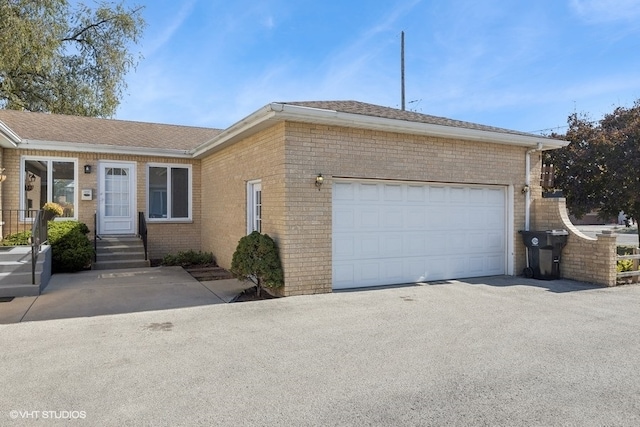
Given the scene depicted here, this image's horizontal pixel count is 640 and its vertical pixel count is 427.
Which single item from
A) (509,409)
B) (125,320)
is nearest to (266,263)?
(125,320)

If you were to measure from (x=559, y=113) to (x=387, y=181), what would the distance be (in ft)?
35.8

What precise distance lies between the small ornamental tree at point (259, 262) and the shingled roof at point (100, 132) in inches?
247

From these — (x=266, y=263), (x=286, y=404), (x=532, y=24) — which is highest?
(x=532, y=24)

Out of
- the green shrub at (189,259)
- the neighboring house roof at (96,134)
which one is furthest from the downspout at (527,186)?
the neighboring house roof at (96,134)

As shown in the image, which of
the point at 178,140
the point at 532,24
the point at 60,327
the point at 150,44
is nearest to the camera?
the point at 60,327

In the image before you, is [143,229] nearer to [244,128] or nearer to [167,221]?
[167,221]

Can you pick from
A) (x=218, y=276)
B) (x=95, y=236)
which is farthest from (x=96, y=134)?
(x=218, y=276)

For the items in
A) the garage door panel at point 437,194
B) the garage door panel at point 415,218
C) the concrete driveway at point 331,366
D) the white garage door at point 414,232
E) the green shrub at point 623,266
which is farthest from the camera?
the green shrub at point 623,266

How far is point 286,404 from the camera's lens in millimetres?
3428

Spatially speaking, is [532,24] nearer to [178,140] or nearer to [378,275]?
[378,275]

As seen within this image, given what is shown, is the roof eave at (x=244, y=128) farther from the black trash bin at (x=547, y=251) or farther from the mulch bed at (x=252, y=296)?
the black trash bin at (x=547, y=251)

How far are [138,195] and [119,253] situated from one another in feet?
6.10

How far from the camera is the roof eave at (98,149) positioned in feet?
35.9

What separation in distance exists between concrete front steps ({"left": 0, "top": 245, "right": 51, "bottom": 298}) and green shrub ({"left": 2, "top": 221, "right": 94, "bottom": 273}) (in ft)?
4.60
